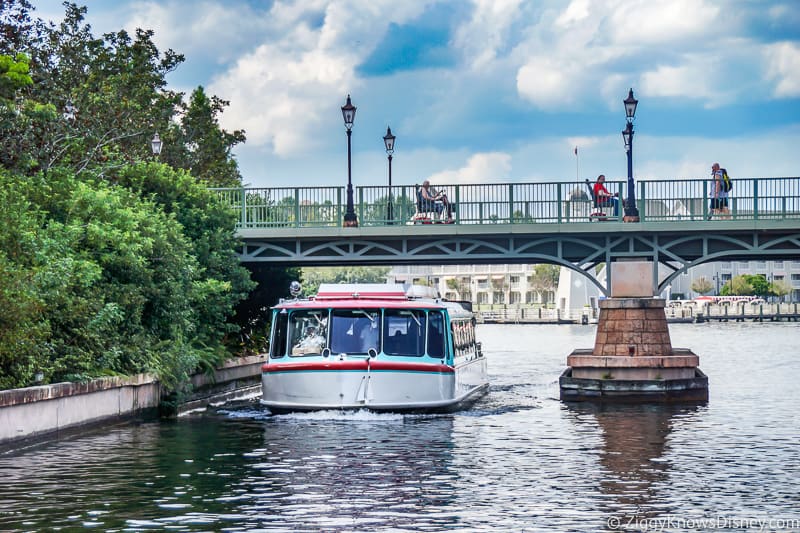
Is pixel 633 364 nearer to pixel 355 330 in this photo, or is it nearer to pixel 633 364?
pixel 633 364

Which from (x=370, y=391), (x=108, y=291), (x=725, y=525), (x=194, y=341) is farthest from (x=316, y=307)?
(x=725, y=525)

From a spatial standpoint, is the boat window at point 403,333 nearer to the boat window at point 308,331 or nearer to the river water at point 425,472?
the boat window at point 308,331

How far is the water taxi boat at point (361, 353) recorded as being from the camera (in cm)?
3275

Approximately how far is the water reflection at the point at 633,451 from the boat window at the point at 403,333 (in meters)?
4.29

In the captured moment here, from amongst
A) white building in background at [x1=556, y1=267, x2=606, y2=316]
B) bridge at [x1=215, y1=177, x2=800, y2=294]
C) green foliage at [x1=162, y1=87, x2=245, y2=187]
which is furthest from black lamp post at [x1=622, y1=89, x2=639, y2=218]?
white building in background at [x1=556, y1=267, x2=606, y2=316]

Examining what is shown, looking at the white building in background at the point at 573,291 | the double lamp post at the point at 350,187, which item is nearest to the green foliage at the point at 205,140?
the double lamp post at the point at 350,187

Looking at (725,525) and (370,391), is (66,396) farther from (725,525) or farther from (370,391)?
(725,525)

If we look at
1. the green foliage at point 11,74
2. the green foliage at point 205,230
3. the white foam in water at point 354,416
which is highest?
the green foliage at point 11,74

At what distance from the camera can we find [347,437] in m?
29.4

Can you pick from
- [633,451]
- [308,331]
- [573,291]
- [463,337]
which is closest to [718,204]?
[463,337]

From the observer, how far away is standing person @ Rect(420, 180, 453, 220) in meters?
48.5

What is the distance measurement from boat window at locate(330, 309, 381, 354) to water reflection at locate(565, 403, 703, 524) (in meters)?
5.35

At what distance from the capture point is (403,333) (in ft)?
110

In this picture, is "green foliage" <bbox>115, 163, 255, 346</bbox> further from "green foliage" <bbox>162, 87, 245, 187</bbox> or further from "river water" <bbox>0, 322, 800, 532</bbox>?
"green foliage" <bbox>162, 87, 245, 187</bbox>
